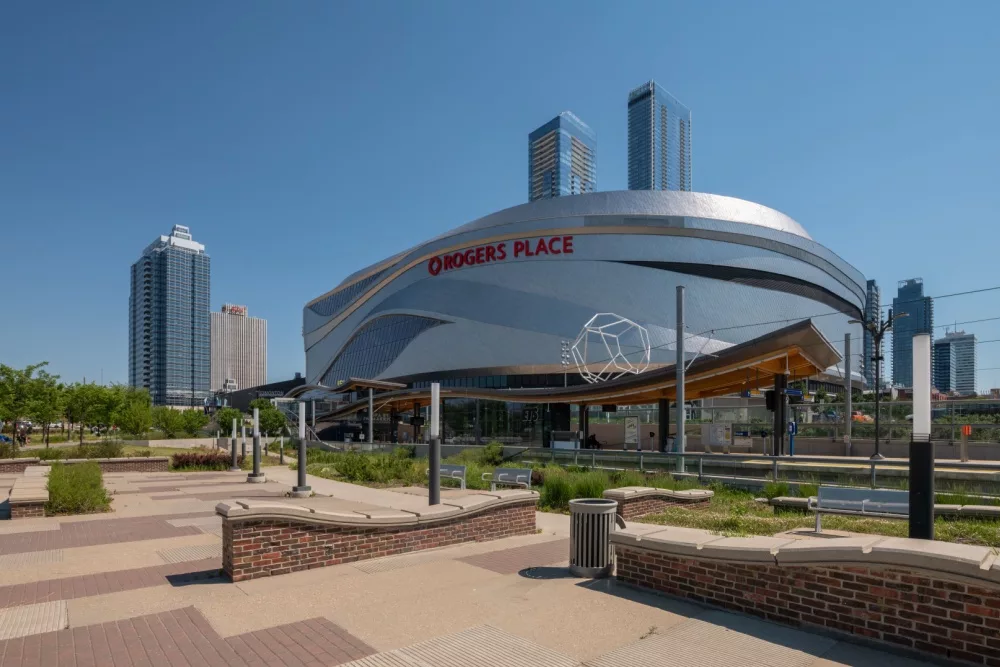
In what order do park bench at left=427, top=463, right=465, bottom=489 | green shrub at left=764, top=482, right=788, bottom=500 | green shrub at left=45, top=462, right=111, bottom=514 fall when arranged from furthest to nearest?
park bench at left=427, top=463, right=465, bottom=489 < green shrub at left=764, top=482, right=788, bottom=500 < green shrub at left=45, top=462, right=111, bottom=514

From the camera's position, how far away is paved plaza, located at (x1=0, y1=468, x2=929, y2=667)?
5.91 meters

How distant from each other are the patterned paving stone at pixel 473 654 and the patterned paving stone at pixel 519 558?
2811 mm

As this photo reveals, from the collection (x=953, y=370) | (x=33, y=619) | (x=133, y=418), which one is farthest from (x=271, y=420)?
(x=953, y=370)

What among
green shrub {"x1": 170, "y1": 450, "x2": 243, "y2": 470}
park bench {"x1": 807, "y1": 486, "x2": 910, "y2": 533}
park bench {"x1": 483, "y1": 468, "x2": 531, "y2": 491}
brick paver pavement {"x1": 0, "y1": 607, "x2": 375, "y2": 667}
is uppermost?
park bench {"x1": 807, "y1": 486, "x2": 910, "y2": 533}

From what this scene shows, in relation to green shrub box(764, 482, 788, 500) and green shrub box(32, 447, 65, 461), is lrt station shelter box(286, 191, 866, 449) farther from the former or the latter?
green shrub box(764, 482, 788, 500)

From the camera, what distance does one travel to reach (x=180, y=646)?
6246 mm

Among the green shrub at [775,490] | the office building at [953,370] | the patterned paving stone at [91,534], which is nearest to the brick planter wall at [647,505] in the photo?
the green shrub at [775,490]

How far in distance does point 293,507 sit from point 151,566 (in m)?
2.31

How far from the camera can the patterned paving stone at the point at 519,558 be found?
945 cm

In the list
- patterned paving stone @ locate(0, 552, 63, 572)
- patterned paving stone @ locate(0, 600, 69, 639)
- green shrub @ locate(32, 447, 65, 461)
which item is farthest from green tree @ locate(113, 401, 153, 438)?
patterned paving stone @ locate(0, 600, 69, 639)

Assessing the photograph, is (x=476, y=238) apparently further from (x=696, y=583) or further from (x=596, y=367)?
(x=696, y=583)

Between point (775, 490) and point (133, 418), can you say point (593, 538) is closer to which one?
point (775, 490)

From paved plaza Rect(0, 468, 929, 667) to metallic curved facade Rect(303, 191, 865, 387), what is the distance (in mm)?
55190

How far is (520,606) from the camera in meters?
7.40
